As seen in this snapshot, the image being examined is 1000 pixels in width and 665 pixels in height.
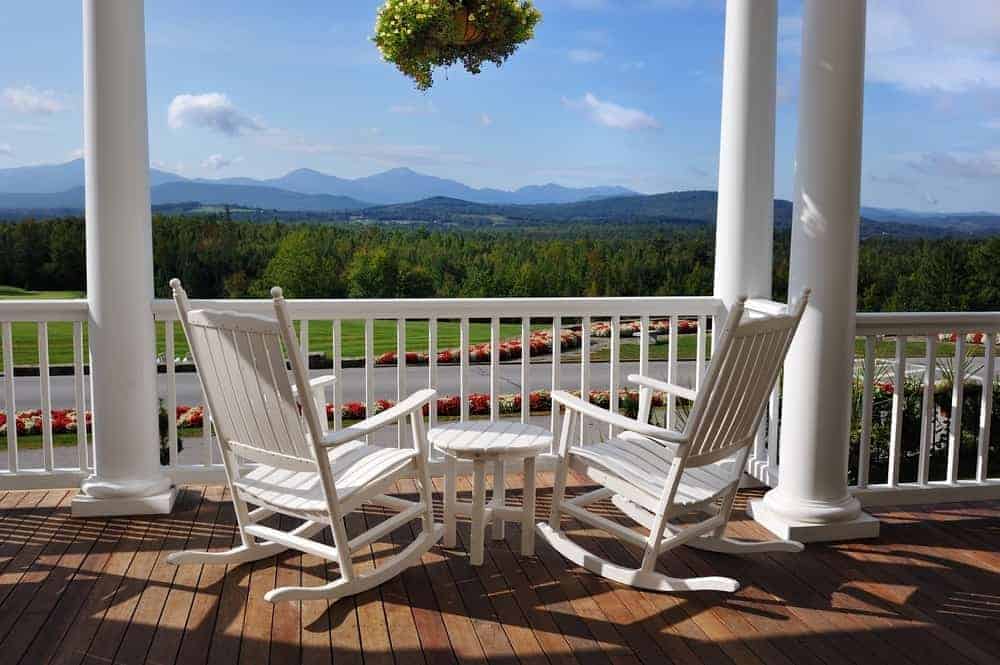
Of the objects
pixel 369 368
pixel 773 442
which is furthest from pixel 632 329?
pixel 369 368

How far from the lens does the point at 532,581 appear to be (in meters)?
3.42

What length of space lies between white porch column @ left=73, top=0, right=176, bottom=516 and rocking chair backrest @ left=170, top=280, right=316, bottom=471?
851mm

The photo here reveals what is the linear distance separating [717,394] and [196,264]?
19.7 ft

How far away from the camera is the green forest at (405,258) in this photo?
320 inches

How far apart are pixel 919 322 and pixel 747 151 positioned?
1134mm

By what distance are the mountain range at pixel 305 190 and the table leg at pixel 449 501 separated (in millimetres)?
5878

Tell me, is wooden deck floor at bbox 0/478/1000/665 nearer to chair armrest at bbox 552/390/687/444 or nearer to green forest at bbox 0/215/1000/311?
chair armrest at bbox 552/390/687/444

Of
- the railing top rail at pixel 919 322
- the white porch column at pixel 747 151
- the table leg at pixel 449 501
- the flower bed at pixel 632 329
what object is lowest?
the table leg at pixel 449 501

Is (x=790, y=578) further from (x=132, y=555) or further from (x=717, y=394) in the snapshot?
(x=132, y=555)

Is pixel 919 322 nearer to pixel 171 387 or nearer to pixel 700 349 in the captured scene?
pixel 700 349

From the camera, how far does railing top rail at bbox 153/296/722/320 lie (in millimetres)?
4379

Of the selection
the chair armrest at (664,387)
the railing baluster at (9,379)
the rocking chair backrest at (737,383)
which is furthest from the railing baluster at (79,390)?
the rocking chair backrest at (737,383)

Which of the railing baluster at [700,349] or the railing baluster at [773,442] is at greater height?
the railing baluster at [700,349]

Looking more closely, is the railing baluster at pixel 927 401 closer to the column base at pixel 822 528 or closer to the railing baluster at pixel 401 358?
the column base at pixel 822 528
